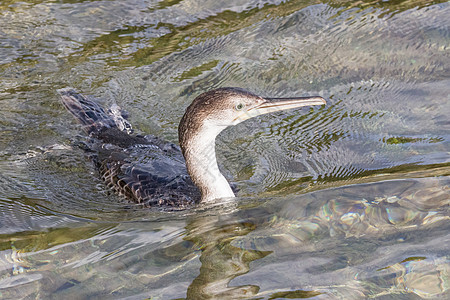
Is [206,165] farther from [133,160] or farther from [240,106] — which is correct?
[133,160]

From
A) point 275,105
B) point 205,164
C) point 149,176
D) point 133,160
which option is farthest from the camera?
point 133,160

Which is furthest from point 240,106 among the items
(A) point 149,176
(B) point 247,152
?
(B) point 247,152

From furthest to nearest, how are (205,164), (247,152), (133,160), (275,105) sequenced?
(247,152) < (133,160) < (205,164) < (275,105)

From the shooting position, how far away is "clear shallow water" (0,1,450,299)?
11.9 ft

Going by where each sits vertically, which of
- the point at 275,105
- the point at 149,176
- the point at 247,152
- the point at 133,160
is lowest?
the point at 247,152

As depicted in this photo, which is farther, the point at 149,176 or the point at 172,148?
the point at 172,148

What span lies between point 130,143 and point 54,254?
2148 millimetres

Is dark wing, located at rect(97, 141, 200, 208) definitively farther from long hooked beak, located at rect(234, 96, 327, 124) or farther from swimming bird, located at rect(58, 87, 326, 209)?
long hooked beak, located at rect(234, 96, 327, 124)

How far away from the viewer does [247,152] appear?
6.13 metres

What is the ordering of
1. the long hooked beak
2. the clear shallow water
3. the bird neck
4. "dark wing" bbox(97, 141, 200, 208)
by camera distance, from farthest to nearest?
"dark wing" bbox(97, 141, 200, 208), the bird neck, the long hooked beak, the clear shallow water

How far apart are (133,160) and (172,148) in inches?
24.1

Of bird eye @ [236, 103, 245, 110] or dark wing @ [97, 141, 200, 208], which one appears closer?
bird eye @ [236, 103, 245, 110]

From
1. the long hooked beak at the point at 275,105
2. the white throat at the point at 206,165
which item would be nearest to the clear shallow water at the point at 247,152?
the white throat at the point at 206,165

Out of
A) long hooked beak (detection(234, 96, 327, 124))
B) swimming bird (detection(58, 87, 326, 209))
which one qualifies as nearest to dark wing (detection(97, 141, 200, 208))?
swimming bird (detection(58, 87, 326, 209))
